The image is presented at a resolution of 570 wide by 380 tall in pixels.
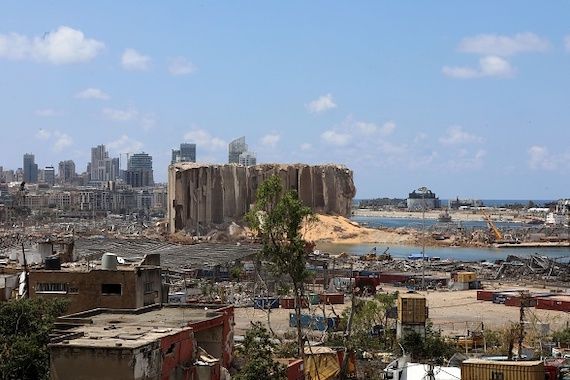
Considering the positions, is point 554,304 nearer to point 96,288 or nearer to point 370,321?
point 370,321

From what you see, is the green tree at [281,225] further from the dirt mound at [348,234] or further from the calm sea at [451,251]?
the dirt mound at [348,234]

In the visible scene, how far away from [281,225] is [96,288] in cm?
632

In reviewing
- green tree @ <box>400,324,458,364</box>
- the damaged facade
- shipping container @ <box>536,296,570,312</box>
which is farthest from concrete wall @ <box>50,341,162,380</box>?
shipping container @ <box>536,296,570,312</box>

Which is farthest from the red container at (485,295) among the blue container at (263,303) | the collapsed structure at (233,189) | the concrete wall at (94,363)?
the collapsed structure at (233,189)

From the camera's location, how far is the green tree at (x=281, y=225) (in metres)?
16.6

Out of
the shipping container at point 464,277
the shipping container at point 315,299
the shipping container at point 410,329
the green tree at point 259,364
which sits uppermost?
the green tree at point 259,364

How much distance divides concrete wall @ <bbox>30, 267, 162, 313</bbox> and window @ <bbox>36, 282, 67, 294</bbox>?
3 centimetres

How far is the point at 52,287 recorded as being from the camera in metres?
21.1

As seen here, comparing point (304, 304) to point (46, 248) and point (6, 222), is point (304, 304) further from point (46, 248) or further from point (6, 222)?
point (6, 222)

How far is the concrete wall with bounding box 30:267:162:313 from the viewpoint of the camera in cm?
2072

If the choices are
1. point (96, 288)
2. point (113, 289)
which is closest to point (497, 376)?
point (113, 289)

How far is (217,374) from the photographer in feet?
54.2

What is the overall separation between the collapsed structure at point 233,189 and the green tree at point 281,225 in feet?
263

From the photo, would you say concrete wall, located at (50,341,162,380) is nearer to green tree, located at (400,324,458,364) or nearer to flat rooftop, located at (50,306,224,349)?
flat rooftop, located at (50,306,224,349)
